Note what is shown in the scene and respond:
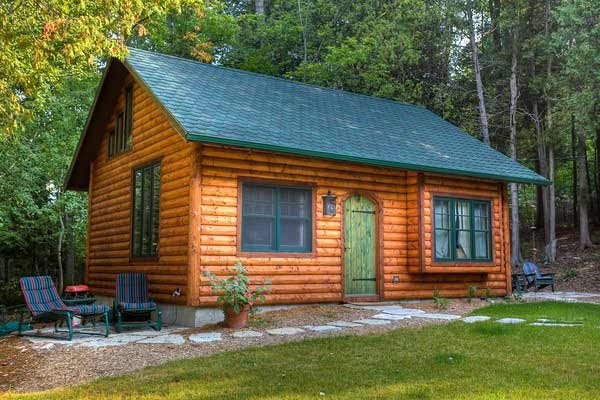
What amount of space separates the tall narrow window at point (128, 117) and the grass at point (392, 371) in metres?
7.01

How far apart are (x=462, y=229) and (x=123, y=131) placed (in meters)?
7.55

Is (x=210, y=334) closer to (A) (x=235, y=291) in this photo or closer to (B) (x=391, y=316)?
(A) (x=235, y=291)

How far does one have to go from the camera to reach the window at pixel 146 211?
10336 millimetres

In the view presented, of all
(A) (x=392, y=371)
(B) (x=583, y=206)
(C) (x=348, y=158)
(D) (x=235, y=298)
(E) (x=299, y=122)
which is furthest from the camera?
(B) (x=583, y=206)

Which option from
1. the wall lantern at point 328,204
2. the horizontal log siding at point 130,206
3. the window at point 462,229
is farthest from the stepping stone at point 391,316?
the horizontal log siding at point 130,206

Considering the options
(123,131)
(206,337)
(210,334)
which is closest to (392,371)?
(206,337)

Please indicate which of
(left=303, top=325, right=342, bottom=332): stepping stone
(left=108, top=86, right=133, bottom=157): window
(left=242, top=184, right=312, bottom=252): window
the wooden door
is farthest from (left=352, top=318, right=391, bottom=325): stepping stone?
(left=108, top=86, right=133, bottom=157): window

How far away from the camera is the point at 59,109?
56.1 ft

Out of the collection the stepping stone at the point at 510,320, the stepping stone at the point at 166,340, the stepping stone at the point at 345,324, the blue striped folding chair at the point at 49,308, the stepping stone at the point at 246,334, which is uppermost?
the blue striped folding chair at the point at 49,308

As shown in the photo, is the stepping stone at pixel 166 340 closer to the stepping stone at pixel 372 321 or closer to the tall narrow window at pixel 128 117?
the stepping stone at pixel 372 321

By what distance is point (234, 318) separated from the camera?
8.18m

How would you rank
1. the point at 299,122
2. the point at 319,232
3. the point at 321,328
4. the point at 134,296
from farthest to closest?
the point at 299,122
the point at 319,232
the point at 134,296
the point at 321,328

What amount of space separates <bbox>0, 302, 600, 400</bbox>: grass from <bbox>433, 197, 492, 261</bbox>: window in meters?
4.31

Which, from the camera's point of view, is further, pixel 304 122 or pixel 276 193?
pixel 304 122
